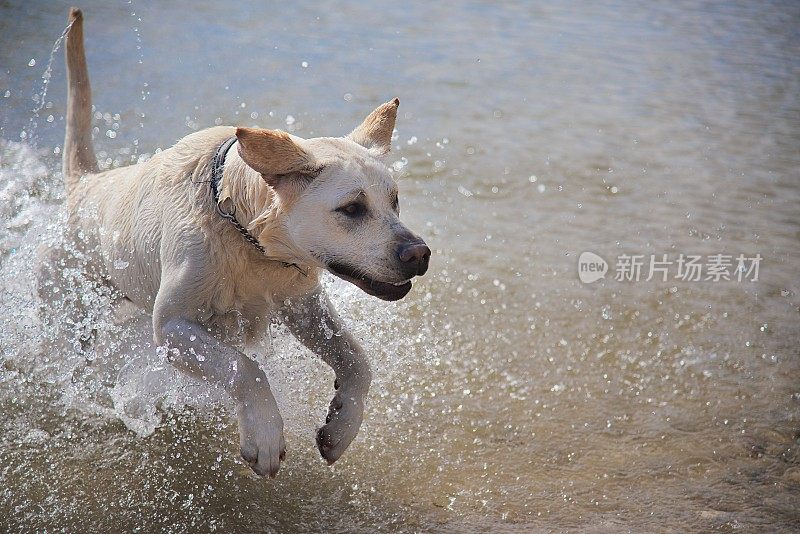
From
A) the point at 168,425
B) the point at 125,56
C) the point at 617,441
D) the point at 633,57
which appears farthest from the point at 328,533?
the point at 633,57

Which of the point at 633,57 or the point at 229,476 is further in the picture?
the point at 633,57

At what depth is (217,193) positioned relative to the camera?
3.64 meters

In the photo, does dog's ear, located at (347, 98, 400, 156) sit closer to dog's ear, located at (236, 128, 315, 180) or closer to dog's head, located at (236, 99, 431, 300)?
dog's head, located at (236, 99, 431, 300)

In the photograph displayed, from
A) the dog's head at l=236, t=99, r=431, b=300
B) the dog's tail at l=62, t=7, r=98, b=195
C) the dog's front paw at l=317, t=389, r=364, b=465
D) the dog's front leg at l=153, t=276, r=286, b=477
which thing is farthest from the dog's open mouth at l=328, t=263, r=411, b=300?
the dog's tail at l=62, t=7, r=98, b=195

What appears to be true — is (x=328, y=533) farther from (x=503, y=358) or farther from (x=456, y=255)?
(x=456, y=255)

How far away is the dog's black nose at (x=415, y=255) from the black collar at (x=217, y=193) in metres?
0.59

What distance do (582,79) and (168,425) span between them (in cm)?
747

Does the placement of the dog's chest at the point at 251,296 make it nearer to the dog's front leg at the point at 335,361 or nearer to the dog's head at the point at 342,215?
the dog's front leg at the point at 335,361

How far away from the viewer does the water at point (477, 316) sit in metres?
4.17

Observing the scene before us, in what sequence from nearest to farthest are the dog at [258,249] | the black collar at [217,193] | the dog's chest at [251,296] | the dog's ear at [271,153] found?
the dog's ear at [271,153], the dog at [258,249], the black collar at [217,193], the dog's chest at [251,296]

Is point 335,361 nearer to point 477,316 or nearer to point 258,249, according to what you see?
point 258,249

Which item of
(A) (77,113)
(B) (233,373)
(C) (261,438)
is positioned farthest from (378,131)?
(A) (77,113)

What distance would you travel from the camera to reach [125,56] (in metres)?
10.2

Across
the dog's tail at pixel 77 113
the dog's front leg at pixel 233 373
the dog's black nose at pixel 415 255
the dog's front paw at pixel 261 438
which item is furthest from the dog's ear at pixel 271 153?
the dog's tail at pixel 77 113
